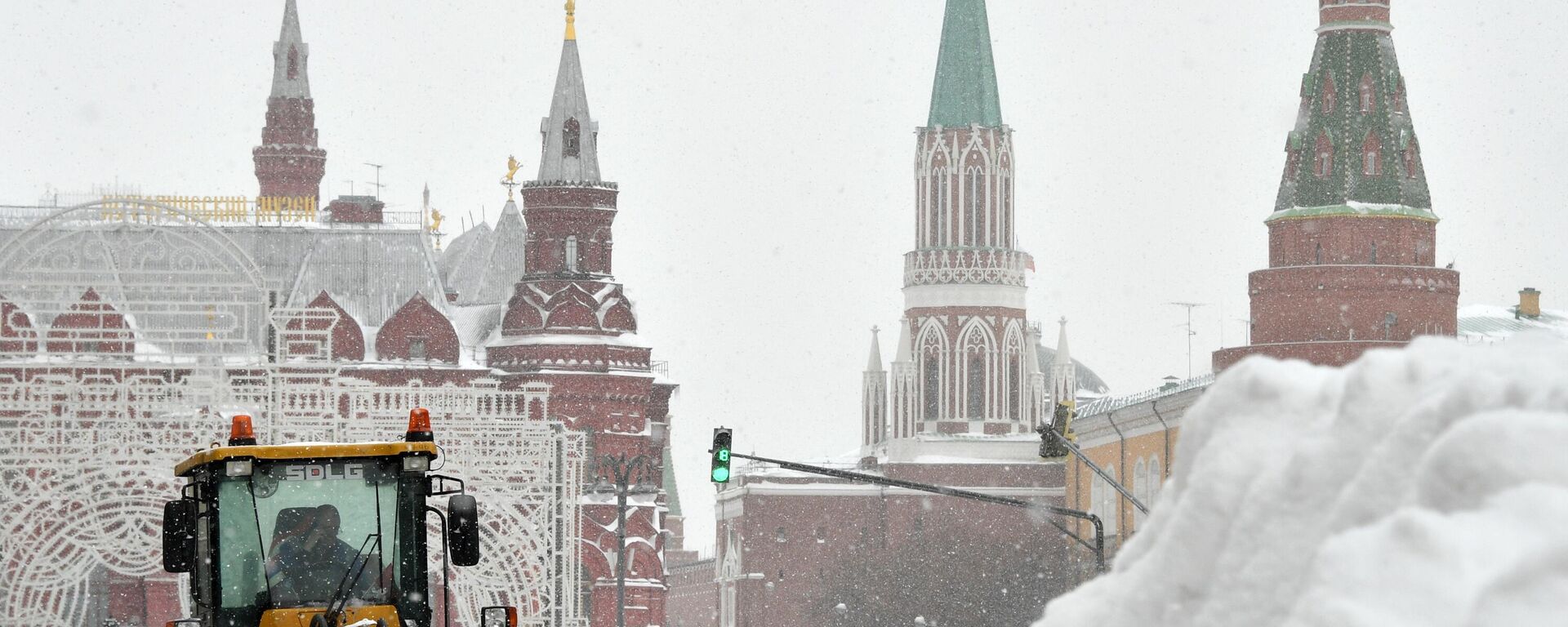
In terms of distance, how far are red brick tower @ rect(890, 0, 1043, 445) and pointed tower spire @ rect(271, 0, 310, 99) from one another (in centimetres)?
2263

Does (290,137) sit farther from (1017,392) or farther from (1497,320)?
(1497,320)

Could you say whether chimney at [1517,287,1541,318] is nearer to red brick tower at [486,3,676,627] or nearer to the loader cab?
red brick tower at [486,3,676,627]

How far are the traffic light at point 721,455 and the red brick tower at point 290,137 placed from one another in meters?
63.8

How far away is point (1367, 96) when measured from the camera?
73.4 metres

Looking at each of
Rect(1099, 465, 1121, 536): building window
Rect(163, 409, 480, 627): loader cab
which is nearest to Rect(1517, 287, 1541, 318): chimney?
Rect(1099, 465, 1121, 536): building window

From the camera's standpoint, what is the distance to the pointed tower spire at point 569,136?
247 feet

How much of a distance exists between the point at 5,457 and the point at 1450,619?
143 ft

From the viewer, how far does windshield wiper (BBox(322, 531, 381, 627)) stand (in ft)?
42.4

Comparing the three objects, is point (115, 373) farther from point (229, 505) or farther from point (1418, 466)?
point (1418, 466)

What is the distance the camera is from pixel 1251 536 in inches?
212

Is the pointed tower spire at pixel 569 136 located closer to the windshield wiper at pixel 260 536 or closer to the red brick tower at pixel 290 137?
the red brick tower at pixel 290 137

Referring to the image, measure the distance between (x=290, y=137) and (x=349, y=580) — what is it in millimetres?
82130

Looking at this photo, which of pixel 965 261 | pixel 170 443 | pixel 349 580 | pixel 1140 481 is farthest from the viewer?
pixel 965 261

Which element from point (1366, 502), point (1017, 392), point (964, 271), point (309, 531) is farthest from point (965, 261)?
point (1366, 502)
